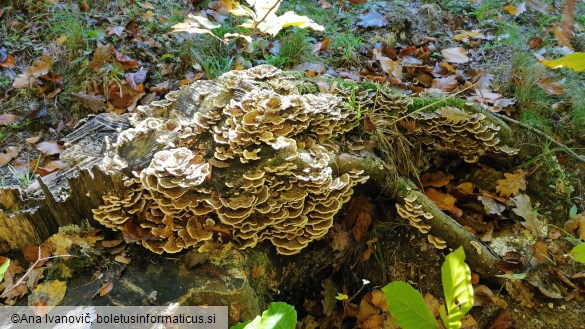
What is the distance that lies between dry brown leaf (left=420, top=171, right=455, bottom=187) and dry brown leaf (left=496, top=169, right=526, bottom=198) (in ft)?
1.55

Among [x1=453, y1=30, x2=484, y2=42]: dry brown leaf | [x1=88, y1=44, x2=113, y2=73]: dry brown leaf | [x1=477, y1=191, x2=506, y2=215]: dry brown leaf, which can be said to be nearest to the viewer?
[x1=477, y1=191, x2=506, y2=215]: dry brown leaf

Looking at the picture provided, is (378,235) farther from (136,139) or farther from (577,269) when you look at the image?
(136,139)

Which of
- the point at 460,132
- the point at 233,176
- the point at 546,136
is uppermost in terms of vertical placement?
the point at 233,176

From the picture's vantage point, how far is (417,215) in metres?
3.61

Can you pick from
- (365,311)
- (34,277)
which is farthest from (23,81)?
A: (365,311)

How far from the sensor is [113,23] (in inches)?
276

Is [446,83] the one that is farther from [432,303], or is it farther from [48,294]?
[48,294]

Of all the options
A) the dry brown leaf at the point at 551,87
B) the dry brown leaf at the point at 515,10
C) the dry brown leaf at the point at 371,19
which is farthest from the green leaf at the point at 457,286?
the dry brown leaf at the point at 515,10

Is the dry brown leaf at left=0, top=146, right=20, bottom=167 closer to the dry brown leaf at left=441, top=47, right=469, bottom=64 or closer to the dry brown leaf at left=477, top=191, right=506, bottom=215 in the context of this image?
the dry brown leaf at left=477, top=191, right=506, bottom=215

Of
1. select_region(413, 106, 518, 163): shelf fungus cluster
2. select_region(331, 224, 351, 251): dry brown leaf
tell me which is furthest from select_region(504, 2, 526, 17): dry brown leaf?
select_region(331, 224, 351, 251): dry brown leaf

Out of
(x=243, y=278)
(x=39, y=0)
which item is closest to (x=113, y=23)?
(x=39, y=0)

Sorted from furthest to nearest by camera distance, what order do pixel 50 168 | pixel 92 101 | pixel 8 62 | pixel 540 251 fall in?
pixel 8 62 < pixel 92 101 < pixel 50 168 < pixel 540 251

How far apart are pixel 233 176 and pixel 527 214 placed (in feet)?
9.37

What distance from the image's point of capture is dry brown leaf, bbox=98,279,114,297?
111 inches
